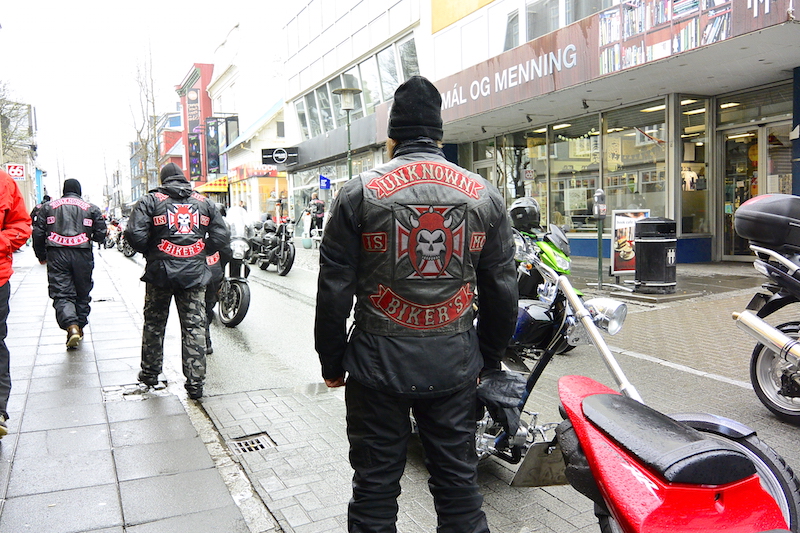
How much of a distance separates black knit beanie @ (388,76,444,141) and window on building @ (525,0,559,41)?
12761 millimetres

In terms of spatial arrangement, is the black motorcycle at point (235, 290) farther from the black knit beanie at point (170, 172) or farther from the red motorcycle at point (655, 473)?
the red motorcycle at point (655, 473)

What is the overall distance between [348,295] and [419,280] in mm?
264

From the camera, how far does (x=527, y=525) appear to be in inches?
121

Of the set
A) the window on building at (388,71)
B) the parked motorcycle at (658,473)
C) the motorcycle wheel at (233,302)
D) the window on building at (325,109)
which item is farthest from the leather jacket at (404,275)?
the window on building at (325,109)

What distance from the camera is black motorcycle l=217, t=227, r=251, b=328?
802cm

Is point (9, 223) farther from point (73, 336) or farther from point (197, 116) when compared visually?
point (197, 116)

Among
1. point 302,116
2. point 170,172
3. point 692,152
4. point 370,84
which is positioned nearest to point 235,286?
point 170,172

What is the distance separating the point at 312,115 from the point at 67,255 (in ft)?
77.9

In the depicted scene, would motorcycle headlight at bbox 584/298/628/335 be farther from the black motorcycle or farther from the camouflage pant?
the black motorcycle

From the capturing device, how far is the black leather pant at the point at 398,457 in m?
2.30

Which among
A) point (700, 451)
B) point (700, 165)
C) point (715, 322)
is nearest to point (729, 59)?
point (700, 165)

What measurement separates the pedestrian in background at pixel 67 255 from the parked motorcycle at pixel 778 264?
6.44m

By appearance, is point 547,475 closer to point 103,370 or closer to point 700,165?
point 103,370

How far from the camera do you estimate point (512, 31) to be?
49.7ft
